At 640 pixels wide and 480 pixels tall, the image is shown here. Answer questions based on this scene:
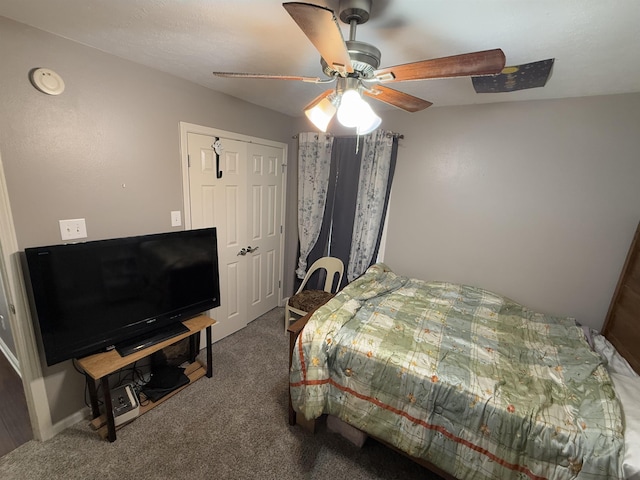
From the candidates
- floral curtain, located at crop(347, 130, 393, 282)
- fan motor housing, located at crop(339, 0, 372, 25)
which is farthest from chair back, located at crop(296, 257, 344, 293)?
fan motor housing, located at crop(339, 0, 372, 25)

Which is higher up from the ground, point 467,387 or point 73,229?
point 73,229

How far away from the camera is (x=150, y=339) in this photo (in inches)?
73.3

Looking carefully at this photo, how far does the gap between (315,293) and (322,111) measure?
6.62 ft

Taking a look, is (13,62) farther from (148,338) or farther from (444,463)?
(444,463)

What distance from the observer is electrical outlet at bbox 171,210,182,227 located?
7.03ft

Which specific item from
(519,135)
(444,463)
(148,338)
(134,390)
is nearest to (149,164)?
(148,338)

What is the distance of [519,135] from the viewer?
220 centimetres

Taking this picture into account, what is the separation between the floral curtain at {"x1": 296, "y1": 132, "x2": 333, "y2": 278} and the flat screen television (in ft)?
4.09

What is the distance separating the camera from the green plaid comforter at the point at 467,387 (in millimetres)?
1153

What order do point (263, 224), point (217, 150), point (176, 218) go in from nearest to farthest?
1. point (176, 218)
2. point (217, 150)
3. point (263, 224)

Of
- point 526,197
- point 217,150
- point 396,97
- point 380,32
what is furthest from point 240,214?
point 526,197

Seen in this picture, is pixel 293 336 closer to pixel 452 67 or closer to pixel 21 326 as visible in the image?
pixel 21 326

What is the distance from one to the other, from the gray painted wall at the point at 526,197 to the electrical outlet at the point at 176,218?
202 centimetres

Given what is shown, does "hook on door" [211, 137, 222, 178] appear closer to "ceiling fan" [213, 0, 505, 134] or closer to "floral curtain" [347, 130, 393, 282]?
"ceiling fan" [213, 0, 505, 134]
